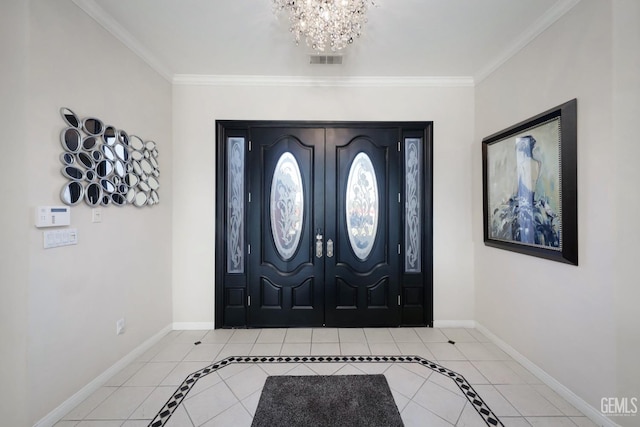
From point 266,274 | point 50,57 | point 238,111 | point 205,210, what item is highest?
point 238,111

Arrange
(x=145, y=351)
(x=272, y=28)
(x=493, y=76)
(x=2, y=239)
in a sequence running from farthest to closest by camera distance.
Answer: (x=493, y=76)
(x=145, y=351)
(x=272, y=28)
(x=2, y=239)

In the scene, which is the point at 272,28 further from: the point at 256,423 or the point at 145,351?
the point at 145,351

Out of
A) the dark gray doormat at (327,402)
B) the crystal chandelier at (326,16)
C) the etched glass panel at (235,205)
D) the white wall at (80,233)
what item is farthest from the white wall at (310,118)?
the dark gray doormat at (327,402)

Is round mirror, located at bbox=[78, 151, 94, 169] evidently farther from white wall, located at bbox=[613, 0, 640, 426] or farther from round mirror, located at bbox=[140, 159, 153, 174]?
white wall, located at bbox=[613, 0, 640, 426]

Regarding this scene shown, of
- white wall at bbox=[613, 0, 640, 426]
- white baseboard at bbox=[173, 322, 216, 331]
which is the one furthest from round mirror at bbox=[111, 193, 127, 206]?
white wall at bbox=[613, 0, 640, 426]

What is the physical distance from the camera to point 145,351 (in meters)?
2.32

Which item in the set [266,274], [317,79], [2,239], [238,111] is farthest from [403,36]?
[2,239]

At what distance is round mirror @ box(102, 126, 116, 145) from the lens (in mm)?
1887

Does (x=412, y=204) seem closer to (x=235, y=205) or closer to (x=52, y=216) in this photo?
(x=235, y=205)

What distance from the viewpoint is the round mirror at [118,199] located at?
6.46ft

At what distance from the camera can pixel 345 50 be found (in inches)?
89.6

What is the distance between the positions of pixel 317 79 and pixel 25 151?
96.1 inches

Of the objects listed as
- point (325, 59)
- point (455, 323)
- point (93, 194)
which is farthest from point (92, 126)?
point (455, 323)

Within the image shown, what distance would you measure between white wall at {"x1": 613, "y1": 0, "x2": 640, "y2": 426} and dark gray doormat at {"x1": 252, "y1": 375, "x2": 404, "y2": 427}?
140cm
